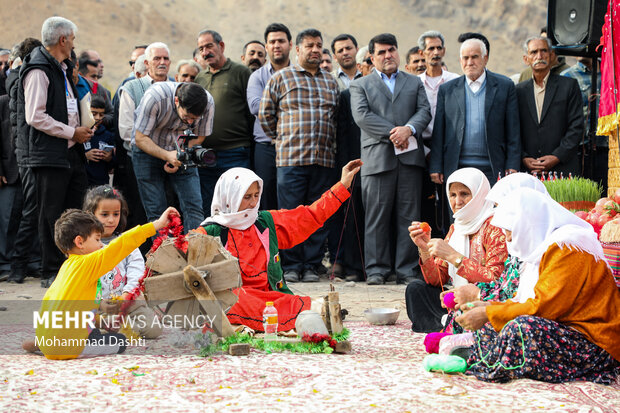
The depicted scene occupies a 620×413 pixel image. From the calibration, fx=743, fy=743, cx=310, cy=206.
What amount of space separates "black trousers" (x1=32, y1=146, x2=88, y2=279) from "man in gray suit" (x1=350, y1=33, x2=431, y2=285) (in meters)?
2.88

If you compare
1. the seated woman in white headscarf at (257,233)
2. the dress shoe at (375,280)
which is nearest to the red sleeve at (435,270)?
the seated woman in white headscarf at (257,233)

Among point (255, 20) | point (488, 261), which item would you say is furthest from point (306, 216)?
point (255, 20)

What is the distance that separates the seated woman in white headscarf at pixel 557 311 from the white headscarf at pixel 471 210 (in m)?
1.10

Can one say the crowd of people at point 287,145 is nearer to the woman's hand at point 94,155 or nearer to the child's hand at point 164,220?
the woman's hand at point 94,155

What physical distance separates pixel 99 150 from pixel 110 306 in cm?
348

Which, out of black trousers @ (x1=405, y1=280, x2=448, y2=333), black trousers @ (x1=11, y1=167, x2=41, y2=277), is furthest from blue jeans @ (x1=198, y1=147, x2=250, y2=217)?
black trousers @ (x1=405, y1=280, x2=448, y2=333)

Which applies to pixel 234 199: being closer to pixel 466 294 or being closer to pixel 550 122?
pixel 466 294

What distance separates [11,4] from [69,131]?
31.0 m

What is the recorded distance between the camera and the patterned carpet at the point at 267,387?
11.1ft

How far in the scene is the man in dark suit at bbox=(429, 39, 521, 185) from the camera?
735cm

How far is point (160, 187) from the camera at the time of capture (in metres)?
7.12

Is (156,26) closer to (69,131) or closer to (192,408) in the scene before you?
(69,131)

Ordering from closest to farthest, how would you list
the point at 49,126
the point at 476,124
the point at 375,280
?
the point at 49,126, the point at 476,124, the point at 375,280

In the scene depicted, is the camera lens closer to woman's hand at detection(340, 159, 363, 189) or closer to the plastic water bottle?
woman's hand at detection(340, 159, 363, 189)
